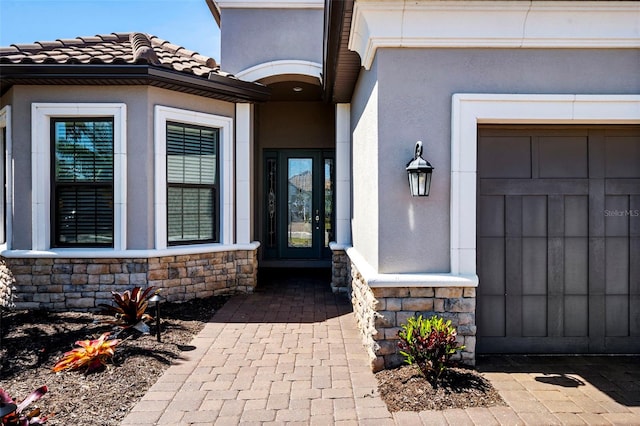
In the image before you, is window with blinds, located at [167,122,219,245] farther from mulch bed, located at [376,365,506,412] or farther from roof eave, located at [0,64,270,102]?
mulch bed, located at [376,365,506,412]

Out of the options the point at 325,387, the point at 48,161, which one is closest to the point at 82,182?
the point at 48,161

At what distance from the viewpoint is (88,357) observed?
3904mm

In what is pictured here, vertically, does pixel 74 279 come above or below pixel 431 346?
above

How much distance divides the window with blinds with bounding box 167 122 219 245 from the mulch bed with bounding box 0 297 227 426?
1241 millimetres

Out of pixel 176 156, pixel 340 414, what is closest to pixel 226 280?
pixel 176 156

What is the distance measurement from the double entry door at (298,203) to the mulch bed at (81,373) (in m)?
3.82

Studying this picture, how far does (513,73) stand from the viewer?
394cm

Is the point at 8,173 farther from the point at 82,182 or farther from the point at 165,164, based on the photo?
the point at 165,164

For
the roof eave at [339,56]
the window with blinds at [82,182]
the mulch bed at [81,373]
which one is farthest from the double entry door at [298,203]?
the window with blinds at [82,182]

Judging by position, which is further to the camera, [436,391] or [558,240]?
[558,240]

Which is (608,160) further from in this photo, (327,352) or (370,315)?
(327,352)

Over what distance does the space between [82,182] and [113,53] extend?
190 centimetres

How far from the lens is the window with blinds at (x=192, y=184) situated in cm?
635

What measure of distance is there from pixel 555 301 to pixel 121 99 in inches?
233
